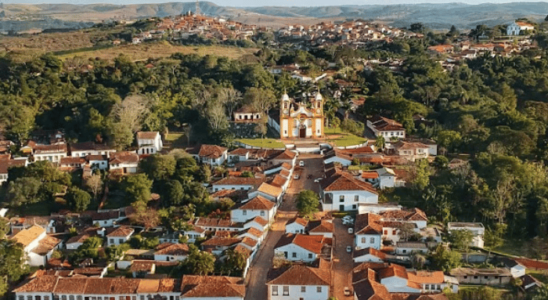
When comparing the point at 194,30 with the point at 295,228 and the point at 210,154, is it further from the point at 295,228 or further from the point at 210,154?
the point at 295,228

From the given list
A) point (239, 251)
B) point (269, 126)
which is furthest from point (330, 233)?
point (269, 126)

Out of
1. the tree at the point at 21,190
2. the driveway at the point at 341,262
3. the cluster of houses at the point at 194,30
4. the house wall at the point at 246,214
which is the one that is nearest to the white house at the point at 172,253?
the house wall at the point at 246,214

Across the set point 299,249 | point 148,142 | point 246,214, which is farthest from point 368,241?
point 148,142

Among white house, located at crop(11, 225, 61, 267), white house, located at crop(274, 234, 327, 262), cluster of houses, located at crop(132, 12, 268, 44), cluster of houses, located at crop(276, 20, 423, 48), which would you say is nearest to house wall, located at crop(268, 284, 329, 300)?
white house, located at crop(274, 234, 327, 262)

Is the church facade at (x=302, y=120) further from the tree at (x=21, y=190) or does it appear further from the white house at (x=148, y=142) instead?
the tree at (x=21, y=190)

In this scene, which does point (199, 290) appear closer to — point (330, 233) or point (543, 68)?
point (330, 233)

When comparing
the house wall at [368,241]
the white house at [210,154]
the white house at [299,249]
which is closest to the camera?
the white house at [299,249]
